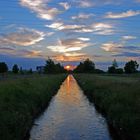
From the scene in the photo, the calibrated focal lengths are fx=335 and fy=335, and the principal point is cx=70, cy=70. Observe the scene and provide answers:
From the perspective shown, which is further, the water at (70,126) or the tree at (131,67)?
the tree at (131,67)

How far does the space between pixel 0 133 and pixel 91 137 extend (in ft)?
22.9

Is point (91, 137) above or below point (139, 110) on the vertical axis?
below

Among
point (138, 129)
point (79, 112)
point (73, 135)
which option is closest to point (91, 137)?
point (73, 135)

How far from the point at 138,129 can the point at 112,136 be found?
4.04 meters

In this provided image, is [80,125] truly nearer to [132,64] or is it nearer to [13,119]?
[13,119]

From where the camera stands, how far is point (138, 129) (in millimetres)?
16625

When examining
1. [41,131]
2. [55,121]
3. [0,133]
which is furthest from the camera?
[55,121]

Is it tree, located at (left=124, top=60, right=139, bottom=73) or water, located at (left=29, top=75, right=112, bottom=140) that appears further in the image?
tree, located at (left=124, top=60, right=139, bottom=73)

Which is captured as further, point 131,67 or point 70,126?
point 131,67

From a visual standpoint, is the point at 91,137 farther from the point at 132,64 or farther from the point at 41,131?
the point at 132,64

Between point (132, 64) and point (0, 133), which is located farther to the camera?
point (132, 64)

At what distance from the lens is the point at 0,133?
1502 centimetres

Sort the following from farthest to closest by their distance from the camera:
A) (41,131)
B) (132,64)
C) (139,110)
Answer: (132,64) < (41,131) < (139,110)

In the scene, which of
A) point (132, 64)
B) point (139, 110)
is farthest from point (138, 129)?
point (132, 64)
